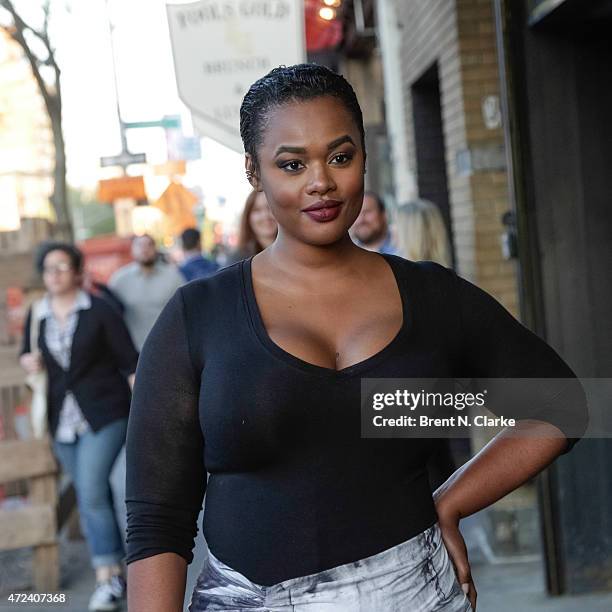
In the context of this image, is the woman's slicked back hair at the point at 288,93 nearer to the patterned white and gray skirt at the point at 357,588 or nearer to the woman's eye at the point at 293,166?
the woman's eye at the point at 293,166

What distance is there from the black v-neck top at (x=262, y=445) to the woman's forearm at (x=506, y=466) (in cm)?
11

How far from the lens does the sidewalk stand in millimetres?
4887

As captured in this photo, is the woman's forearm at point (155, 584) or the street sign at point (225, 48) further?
the street sign at point (225, 48)

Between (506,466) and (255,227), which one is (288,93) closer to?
(506,466)

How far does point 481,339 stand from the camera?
206 centimetres

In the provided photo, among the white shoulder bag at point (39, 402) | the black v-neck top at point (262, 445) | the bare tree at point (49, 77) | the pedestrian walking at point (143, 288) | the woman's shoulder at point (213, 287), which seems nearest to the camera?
the black v-neck top at point (262, 445)

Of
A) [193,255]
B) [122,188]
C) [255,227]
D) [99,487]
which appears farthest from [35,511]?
[122,188]

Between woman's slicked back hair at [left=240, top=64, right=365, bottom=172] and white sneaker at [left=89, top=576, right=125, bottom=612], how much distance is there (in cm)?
403

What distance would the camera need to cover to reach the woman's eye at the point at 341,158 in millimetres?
1911

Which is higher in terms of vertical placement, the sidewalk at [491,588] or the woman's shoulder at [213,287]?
the woman's shoulder at [213,287]

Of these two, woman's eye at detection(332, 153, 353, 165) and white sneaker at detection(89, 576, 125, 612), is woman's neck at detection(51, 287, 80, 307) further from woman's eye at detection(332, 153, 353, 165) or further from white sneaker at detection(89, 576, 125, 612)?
woman's eye at detection(332, 153, 353, 165)

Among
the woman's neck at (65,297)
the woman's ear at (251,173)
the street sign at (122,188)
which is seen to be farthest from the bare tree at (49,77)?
the woman's ear at (251,173)

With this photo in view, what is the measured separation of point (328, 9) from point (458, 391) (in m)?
8.97

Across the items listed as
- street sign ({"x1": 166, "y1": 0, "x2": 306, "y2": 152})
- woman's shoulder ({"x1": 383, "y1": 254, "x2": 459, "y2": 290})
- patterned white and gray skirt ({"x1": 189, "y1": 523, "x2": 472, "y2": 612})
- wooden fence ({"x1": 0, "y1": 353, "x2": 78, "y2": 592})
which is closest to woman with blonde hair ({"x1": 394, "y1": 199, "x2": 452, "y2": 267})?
street sign ({"x1": 166, "y1": 0, "x2": 306, "y2": 152})
